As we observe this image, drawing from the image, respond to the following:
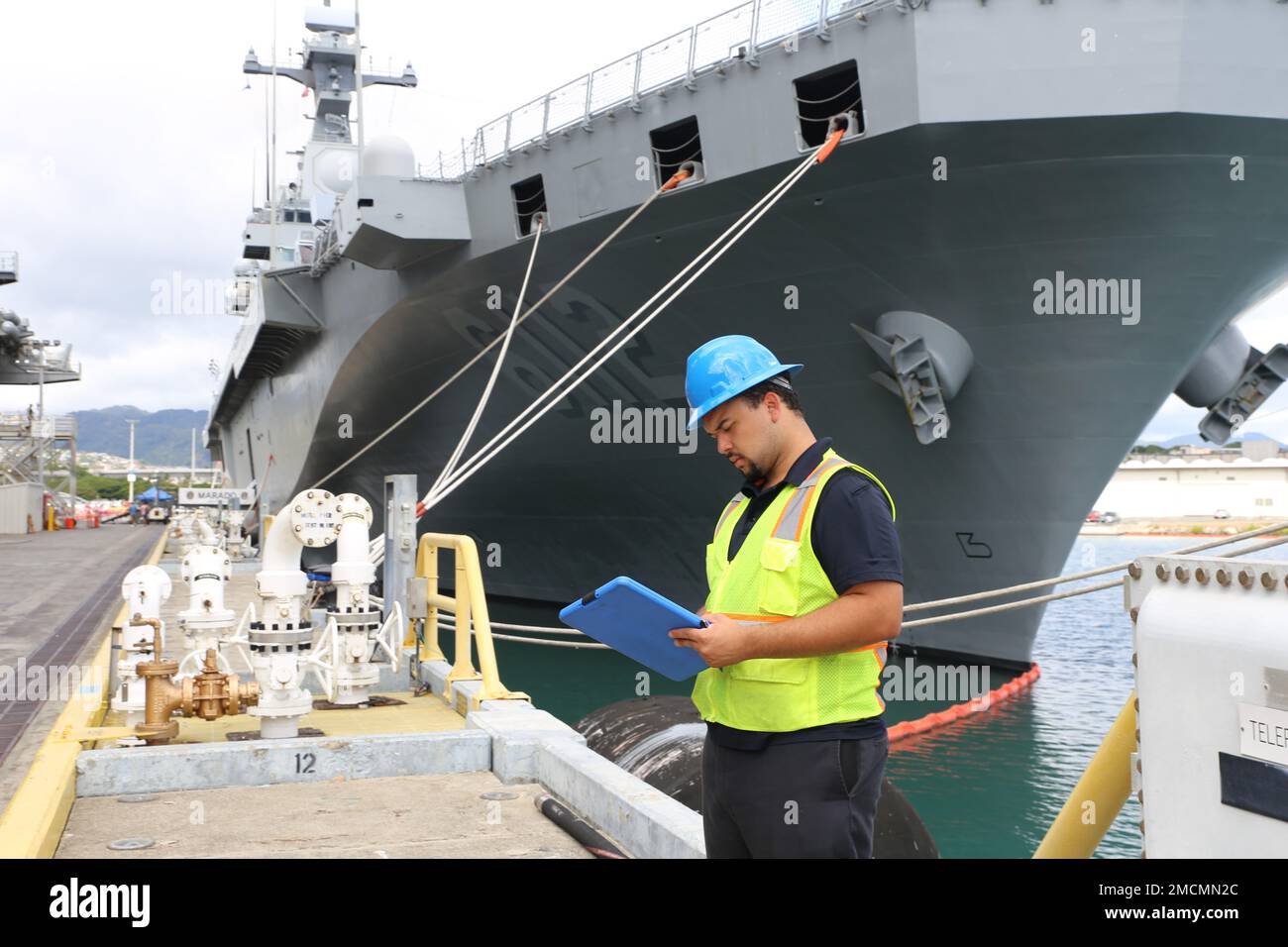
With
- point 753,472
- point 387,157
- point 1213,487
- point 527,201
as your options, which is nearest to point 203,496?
point 387,157

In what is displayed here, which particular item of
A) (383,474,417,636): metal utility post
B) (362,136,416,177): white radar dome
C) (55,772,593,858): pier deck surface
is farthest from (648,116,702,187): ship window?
(55,772,593,858): pier deck surface

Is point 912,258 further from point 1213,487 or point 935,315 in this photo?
point 1213,487

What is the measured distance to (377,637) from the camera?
639 cm

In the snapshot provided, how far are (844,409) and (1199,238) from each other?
3.83 metres

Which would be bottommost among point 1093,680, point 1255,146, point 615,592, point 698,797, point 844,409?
point 1093,680

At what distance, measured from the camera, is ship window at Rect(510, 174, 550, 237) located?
13.1 meters

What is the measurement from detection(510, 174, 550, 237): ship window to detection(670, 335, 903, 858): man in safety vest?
11.0 metres

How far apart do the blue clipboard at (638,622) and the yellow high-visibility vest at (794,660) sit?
4.8 inches

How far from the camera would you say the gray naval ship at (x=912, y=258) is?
9.32m

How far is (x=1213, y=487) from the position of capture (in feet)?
223

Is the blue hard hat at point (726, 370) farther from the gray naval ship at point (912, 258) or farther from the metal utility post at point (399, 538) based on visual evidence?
the gray naval ship at point (912, 258)

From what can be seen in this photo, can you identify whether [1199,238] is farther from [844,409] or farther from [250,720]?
[250,720]

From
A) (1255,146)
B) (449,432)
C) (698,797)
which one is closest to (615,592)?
(698,797)

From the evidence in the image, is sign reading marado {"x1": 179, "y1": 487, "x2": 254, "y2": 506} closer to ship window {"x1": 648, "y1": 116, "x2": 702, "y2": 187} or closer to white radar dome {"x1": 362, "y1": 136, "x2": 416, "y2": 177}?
white radar dome {"x1": 362, "y1": 136, "x2": 416, "y2": 177}
